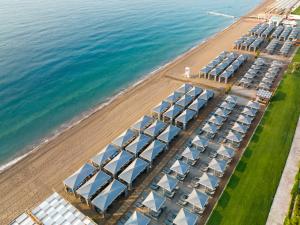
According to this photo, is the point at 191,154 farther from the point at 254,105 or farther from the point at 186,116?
the point at 254,105

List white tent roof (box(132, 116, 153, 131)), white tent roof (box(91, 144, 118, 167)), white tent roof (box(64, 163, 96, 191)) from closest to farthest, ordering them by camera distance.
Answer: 1. white tent roof (box(64, 163, 96, 191))
2. white tent roof (box(91, 144, 118, 167))
3. white tent roof (box(132, 116, 153, 131))

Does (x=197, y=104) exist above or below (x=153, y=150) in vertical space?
above

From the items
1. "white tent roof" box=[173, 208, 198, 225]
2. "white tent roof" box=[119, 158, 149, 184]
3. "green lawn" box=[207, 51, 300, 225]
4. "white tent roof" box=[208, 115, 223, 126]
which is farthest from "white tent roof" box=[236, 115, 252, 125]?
"white tent roof" box=[173, 208, 198, 225]

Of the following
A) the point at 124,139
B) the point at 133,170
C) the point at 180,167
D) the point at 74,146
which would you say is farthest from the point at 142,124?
the point at 74,146

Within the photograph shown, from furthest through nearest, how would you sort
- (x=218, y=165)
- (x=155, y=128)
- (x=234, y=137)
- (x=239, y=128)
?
(x=155, y=128), (x=239, y=128), (x=234, y=137), (x=218, y=165)

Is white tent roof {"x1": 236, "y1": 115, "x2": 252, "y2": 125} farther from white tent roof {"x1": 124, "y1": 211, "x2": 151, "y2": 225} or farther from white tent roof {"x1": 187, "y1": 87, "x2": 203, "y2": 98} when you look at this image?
white tent roof {"x1": 124, "y1": 211, "x2": 151, "y2": 225}

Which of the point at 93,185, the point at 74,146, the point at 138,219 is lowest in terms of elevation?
the point at 74,146

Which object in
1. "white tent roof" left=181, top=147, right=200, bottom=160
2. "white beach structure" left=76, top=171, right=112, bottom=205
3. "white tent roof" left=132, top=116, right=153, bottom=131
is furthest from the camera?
"white tent roof" left=132, top=116, right=153, bottom=131
